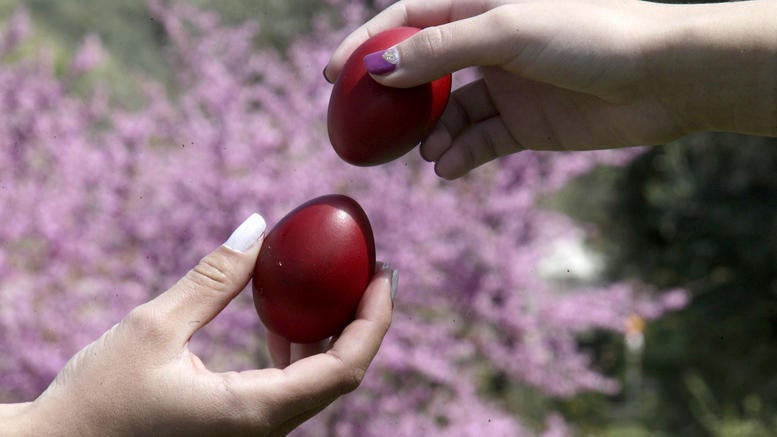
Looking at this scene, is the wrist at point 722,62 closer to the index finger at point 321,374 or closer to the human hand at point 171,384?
the index finger at point 321,374

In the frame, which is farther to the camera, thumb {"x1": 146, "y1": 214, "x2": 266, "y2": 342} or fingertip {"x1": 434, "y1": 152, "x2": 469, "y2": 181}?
fingertip {"x1": 434, "y1": 152, "x2": 469, "y2": 181}

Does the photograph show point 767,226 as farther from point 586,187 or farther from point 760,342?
point 586,187

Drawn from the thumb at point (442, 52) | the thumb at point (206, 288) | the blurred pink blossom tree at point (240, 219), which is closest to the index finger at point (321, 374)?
the thumb at point (206, 288)

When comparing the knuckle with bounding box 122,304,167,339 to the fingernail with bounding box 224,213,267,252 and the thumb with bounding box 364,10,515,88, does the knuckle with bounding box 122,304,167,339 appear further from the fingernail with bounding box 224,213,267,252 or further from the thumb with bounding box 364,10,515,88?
the thumb with bounding box 364,10,515,88

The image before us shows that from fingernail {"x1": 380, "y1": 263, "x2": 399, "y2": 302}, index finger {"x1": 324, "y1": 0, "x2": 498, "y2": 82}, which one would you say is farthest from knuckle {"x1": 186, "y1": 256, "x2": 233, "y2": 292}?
index finger {"x1": 324, "y1": 0, "x2": 498, "y2": 82}

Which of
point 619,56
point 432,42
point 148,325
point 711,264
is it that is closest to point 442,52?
point 432,42

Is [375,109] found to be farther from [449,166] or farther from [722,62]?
[722,62]
